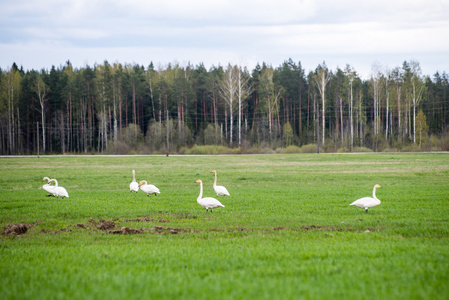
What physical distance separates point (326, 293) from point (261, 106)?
92.1 m

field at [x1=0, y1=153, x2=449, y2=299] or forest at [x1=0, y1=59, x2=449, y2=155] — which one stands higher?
forest at [x1=0, y1=59, x2=449, y2=155]

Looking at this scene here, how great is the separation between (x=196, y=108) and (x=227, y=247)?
97882 mm

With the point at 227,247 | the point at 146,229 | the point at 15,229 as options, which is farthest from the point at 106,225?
the point at 227,247

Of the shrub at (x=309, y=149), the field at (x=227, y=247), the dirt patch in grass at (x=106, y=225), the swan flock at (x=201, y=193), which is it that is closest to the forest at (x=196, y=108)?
the shrub at (x=309, y=149)

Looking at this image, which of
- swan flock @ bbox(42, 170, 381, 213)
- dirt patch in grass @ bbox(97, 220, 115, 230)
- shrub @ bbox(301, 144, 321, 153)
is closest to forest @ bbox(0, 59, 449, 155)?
shrub @ bbox(301, 144, 321, 153)

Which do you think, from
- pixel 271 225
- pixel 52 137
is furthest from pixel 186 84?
pixel 271 225

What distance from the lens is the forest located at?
8744cm

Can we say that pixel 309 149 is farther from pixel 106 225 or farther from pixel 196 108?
pixel 106 225

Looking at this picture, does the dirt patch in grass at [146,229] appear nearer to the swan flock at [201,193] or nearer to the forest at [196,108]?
the swan flock at [201,193]

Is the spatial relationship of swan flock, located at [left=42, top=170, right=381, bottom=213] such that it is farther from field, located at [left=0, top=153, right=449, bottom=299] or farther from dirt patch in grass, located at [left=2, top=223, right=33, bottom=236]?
dirt patch in grass, located at [left=2, top=223, right=33, bottom=236]

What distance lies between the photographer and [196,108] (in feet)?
349

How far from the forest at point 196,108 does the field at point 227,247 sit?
65827mm

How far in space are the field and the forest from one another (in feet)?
216

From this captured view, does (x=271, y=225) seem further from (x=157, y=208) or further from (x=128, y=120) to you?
(x=128, y=120)
